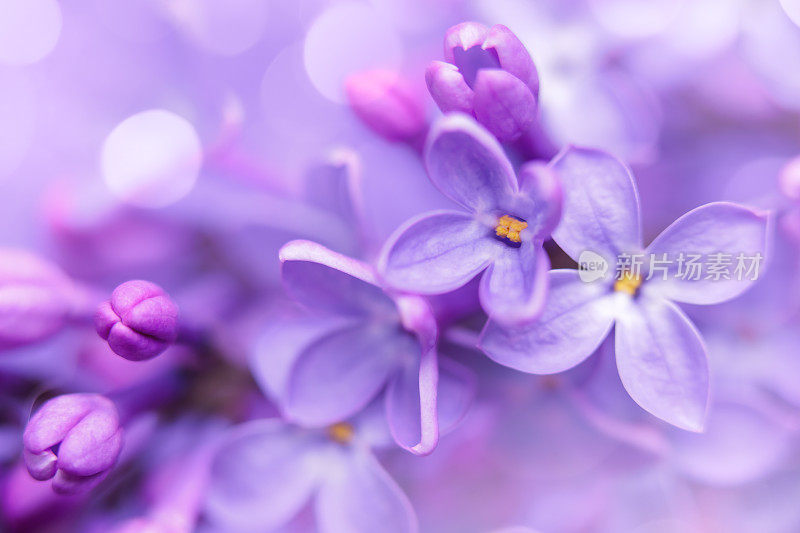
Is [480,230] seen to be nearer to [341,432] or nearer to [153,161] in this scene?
[341,432]

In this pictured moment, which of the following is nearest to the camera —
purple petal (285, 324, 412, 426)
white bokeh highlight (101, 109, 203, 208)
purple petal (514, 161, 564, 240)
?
purple petal (514, 161, 564, 240)

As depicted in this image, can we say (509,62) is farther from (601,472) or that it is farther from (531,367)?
(601,472)

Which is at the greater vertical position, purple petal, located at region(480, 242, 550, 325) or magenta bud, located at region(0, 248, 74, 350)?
purple petal, located at region(480, 242, 550, 325)

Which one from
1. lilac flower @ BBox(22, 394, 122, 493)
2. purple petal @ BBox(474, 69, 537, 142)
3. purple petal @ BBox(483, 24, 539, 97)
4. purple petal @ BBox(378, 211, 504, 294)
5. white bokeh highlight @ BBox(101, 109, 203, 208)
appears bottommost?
lilac flower @ BBox(22, 394, 122, 493)

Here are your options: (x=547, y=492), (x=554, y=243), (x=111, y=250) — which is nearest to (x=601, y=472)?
(x=547, y=492)

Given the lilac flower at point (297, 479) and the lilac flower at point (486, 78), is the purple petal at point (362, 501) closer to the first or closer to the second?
the lilac flower at point (297, 479)

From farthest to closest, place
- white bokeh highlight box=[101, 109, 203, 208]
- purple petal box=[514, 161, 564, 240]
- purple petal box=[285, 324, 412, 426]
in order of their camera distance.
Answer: white bokeh highlight box=[101, 109, 203, 208]
purple petal box=[285, 324, 412, 426]
purple petal box=[514, 161, 564, 240]

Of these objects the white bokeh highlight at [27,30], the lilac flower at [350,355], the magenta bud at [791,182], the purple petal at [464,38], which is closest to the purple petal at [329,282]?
the lilac flower at [350,355]

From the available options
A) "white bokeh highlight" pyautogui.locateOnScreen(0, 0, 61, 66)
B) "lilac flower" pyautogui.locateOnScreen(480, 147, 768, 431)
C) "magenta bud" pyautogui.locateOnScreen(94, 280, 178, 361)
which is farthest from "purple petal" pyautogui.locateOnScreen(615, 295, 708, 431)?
"white bokeh highlight" pyautogui.locateOnScreen(0, 0, 61, 66)

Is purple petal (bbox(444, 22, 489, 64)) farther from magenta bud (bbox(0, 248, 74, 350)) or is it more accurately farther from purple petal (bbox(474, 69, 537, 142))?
magenta bud (bbox(0, 248, 74, 350))
